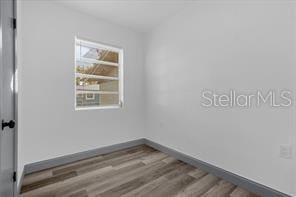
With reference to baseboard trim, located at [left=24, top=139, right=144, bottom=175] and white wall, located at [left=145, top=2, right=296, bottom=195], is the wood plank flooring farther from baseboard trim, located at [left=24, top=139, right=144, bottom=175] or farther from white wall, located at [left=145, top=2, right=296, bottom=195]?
white wall, located at [left=145, top=2, right=296, bottom=195]

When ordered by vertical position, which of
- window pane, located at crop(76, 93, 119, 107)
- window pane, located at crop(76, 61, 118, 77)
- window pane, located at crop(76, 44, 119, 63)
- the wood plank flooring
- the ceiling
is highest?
the ceiling

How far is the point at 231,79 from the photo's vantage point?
1.91 m

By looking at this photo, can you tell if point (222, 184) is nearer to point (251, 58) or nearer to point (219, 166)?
point (219, 166)

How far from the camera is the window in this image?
2.68 meters

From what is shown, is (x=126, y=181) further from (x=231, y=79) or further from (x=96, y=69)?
(x=96, y=69)

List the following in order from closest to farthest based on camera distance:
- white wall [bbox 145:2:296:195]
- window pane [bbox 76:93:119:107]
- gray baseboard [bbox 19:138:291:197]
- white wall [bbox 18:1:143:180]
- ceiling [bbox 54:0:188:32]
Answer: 1. white wall [bbox 145:2:296:195]
2. gray baseboard [bbox 19:138:291:197]
3. white wall [bbox 18:1:143:180]
4. ceiling [bbox 54:0:188:32]
5. window pane [bbox 76:93:119:107]

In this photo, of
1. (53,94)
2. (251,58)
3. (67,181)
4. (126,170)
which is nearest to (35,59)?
(53,94)

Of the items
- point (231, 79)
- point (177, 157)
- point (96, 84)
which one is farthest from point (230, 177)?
point (96, 84)

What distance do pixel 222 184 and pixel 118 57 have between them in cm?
284

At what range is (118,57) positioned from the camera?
3160 mm

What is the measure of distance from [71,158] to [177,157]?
5.91ft

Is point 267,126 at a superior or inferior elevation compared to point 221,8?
inferior

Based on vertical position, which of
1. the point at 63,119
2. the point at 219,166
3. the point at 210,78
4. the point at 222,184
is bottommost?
the point at 222,184

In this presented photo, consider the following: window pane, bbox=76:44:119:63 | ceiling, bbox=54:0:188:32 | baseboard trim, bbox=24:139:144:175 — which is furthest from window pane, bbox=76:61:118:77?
baseboard trim, bbox=24:139:144:175
